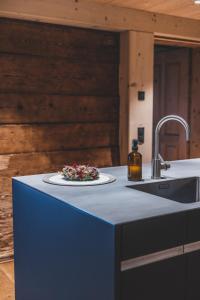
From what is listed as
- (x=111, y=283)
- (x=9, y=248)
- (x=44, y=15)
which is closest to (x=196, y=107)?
(x=44, y=15)

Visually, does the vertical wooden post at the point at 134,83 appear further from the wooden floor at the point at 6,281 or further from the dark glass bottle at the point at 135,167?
A: the dark glass bottle at the point at 135,167

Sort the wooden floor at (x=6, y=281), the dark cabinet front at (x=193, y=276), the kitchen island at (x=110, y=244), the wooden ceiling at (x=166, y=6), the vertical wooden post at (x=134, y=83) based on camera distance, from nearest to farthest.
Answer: the kitchen island at (x=110, y=244) → the dark cabinet front at (x=193, y=276) → the wooden floor at (x=6, y=281) → the wooden ceiling at (x=166, y=6) → the vertical wooden post at (x=134, y=83)

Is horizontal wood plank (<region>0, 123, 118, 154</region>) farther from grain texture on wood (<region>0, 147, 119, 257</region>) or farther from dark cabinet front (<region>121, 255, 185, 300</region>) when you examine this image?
dark cabinet front (<region>121, 255, 185, 300</region>)

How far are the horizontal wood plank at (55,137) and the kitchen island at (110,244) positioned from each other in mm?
1299

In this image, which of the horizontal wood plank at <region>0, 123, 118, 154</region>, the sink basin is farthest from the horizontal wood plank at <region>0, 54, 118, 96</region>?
the sink basin

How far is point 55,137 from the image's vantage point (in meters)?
3.45

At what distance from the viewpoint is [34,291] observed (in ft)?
6.57

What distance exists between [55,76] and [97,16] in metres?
0.62

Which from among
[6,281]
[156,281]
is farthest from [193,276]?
[6,281]

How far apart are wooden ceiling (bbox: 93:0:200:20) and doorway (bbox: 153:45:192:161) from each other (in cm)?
103

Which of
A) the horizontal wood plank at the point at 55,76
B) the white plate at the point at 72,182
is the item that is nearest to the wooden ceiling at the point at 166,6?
the horizontal wood plank at the point at 55,76

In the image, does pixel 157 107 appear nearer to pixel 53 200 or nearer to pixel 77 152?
pixel 77 152

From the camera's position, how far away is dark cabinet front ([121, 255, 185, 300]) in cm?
148

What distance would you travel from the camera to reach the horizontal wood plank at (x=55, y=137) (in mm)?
3232
